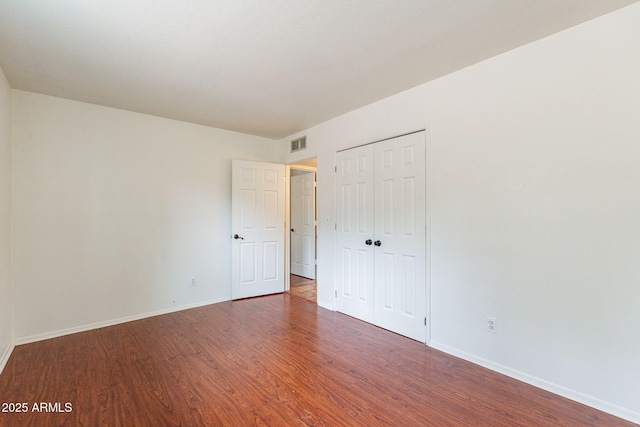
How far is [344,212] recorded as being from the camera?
3.64 metres

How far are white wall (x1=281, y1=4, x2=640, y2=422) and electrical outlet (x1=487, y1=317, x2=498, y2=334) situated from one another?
0.03 metres

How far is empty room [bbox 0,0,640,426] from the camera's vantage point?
5.91 ft

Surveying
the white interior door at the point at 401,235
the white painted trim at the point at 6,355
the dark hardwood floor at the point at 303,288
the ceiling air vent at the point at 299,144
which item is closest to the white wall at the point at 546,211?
the white interior door at the point at 401,235

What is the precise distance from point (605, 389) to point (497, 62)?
8.07ft

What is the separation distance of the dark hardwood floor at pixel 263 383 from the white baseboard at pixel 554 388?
2.3 inches

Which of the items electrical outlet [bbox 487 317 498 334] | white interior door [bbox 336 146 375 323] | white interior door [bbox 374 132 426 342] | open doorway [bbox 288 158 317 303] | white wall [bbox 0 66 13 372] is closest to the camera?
electrical outlet [bbox 487 317 498 334]

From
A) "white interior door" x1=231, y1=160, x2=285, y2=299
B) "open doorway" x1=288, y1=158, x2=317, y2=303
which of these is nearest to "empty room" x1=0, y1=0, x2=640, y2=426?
"white interior door" x1=231, y1=160, x2=285, y2=299

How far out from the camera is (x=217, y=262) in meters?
4.20

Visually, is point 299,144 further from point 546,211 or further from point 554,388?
point 554,388

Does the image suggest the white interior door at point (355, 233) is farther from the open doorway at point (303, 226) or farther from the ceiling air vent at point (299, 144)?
the open doorway at point (303, 226)

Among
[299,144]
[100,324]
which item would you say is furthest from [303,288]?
[100,324]

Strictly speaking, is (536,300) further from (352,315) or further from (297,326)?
(297,326)

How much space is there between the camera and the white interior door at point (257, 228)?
168 inches

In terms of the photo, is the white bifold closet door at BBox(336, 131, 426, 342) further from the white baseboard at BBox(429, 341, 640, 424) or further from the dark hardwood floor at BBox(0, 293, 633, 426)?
the white baseboard at BBox(429, 341, 640, 424)
